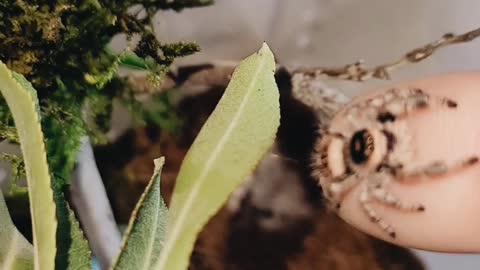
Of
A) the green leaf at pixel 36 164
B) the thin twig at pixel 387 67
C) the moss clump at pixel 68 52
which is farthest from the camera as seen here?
Answer: the thin twig at pixel 387 67

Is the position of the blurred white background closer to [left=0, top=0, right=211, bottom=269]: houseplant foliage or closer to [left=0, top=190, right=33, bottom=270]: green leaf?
[left=0, top=0, right=211, bottom=269]: houseplant foliage

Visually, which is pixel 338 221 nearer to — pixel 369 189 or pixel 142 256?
pixel 369 189

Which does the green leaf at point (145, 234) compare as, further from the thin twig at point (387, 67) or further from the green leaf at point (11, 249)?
the thin twig at point (387, 67)

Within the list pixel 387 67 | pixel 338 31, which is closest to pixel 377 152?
pixel 387 67

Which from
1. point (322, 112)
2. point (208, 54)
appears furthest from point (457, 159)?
point (208, 54)

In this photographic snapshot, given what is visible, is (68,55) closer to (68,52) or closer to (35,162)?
(68,52)

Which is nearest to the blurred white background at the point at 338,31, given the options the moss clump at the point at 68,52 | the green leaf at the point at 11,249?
the moss clump at the point at 68,52

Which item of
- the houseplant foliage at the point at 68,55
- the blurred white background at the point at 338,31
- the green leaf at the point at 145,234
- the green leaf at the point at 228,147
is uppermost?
the blurred white background at the point at 338,31
